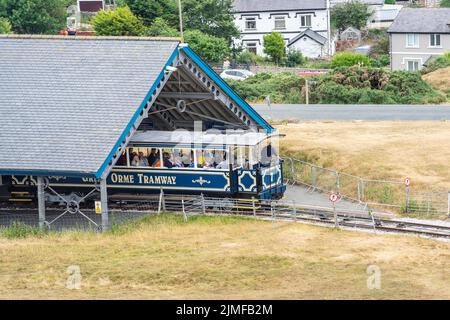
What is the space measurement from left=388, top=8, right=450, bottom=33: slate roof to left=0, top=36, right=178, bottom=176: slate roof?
49.4 meters

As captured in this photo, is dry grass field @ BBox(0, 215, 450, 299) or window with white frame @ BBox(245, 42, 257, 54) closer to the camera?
dry grass field @ BBox(0, 215, 450, 299)

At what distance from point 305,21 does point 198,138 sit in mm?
59859

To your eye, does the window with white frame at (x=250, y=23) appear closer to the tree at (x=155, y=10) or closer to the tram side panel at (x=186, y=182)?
the tree at (x=155, y=10)

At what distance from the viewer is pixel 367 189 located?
122 ft

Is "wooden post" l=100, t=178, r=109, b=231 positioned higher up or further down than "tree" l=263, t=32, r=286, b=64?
further down

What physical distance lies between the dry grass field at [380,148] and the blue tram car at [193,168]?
500 cm

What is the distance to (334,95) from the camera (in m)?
60.1

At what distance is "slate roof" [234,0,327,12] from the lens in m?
92.6

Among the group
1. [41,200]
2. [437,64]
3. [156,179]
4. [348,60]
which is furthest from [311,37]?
[41,200]

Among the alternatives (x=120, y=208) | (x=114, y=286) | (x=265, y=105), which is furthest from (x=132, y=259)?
(x=265, y=105)

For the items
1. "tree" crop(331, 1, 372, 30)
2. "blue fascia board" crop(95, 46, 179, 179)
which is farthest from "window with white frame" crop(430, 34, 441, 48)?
"blue fascia board" crop(95, 46, 179, 179)

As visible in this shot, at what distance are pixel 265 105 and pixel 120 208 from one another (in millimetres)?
25260

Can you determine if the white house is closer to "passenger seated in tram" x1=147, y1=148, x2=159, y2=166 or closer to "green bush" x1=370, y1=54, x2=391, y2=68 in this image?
"green bush" x1=370, y1=54, x2=391, y2=68

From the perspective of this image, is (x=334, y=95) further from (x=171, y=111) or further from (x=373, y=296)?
(x=373, y=296)
